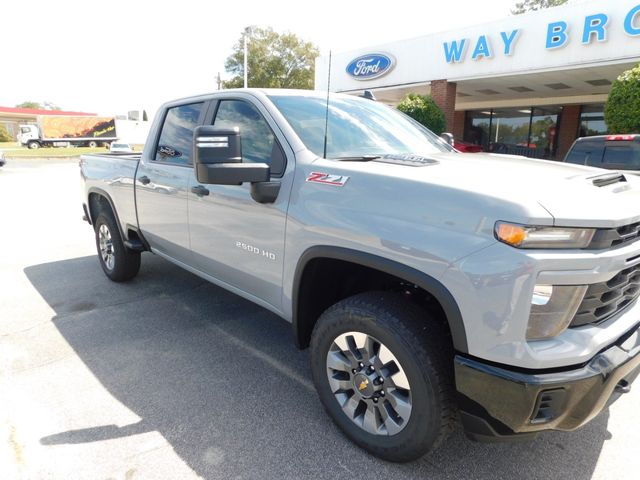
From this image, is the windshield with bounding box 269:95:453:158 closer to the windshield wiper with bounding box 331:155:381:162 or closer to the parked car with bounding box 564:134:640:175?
the windshield wiper with bounding box 331:155:381:162

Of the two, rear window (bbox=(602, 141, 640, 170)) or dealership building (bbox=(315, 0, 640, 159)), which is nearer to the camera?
rear window (bbox=(602, 141, 640, 170))

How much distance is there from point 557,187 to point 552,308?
54 cm

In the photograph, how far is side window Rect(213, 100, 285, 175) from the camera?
272cm

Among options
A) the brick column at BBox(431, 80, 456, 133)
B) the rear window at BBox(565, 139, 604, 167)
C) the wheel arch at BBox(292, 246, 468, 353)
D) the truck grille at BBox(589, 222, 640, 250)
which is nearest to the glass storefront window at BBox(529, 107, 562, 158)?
the brick column at BBox(431, 80, 456, 133)

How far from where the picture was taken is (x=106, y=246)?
16.6ft

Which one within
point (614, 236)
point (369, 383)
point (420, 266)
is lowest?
point (369, 383)

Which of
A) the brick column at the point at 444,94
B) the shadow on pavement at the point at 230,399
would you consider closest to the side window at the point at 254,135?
the shadow on pavement at the point at 230,399

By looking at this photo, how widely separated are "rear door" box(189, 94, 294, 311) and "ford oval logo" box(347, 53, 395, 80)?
14543 millimetres

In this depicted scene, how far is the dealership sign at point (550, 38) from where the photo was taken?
10.9 metres

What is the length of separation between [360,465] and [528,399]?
98cm

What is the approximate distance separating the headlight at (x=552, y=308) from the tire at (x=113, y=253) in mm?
4141

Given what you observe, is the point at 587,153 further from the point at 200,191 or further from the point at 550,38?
the point at 550,38

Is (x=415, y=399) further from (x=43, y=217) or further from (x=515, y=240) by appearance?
(x=43, y=217)

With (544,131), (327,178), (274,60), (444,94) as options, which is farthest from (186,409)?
(274,60)
